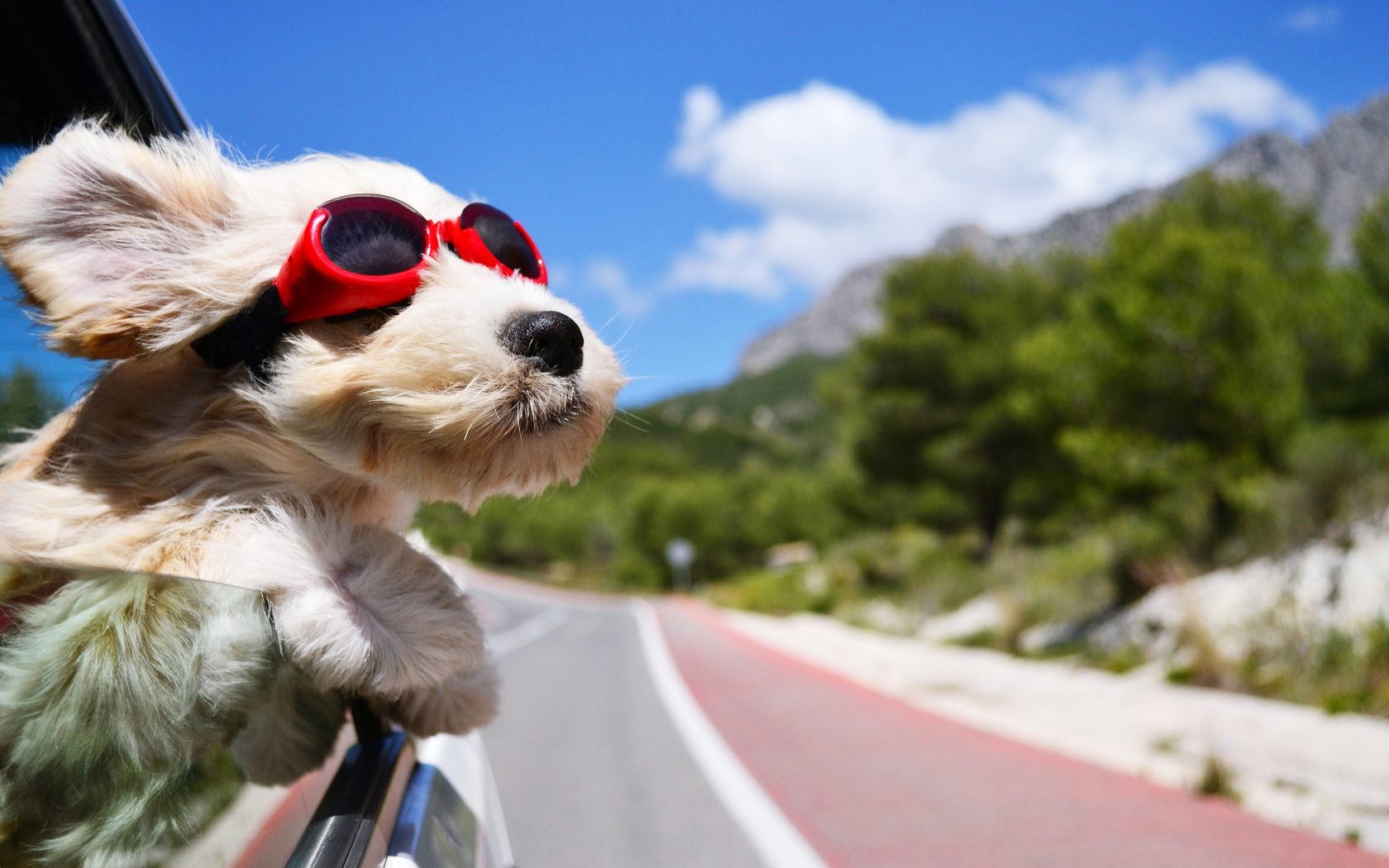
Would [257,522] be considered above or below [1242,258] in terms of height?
below

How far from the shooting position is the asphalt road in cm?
555

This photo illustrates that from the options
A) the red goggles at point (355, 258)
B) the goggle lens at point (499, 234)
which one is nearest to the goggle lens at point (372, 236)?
the red goggles at point (355, 258)

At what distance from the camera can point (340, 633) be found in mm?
1109

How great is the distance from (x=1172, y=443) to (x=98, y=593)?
48.5 ft

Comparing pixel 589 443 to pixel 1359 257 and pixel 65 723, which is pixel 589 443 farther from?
pixel 1359 257

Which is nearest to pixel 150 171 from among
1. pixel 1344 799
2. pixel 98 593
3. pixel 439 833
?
pixel 98 593

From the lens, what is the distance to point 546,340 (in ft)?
4.10

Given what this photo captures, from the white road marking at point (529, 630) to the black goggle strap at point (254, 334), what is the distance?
13.5 meters

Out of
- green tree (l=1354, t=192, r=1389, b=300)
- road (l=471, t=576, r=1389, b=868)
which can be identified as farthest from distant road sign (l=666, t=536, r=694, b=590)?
road (l=471, t=576, r=1389, b=868)

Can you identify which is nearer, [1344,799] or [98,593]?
[98,593]

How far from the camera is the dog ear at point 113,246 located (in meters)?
1.13

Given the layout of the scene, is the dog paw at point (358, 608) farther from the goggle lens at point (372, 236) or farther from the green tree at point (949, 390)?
the green tree at point (949, 390)

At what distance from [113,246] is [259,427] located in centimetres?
27

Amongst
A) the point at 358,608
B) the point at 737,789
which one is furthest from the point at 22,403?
the point at 737,789
